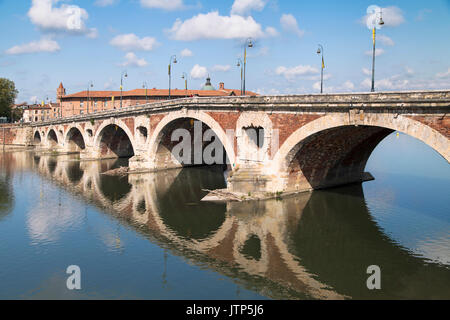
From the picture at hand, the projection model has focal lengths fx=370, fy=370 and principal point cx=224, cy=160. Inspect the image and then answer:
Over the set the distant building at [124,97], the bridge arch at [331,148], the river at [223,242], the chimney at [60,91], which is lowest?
the river at [223,242]

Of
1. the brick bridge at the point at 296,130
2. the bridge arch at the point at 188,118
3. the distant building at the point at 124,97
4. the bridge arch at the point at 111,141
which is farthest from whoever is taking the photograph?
the distant building at the point at 124,97

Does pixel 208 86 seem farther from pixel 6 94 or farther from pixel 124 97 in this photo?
pixel 6 94

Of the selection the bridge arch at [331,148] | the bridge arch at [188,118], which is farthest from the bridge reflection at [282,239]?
the bridge arch at [188,118]

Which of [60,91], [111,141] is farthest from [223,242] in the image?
[60,91]

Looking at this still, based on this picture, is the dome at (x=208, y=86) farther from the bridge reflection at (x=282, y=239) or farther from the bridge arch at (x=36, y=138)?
the bridge reflection at (x=282, y=239)

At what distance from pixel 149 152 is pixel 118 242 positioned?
20590 millimetres

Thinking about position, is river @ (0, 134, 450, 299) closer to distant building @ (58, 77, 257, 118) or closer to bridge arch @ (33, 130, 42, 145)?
bridge arch @ (33, 130, 42, 145)

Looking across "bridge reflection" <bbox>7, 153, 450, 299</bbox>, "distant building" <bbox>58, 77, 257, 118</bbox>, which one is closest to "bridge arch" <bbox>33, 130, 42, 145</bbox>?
"distant building" <bbox>58, 77, 257, 118</bbox>

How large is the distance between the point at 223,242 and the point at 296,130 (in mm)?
8520

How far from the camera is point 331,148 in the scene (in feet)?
80.7

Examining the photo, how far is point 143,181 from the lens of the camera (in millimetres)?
32750

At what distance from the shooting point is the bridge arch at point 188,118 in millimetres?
26797

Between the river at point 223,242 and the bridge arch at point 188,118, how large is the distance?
409 centimetres

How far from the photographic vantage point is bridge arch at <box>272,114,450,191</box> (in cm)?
A: 1805
